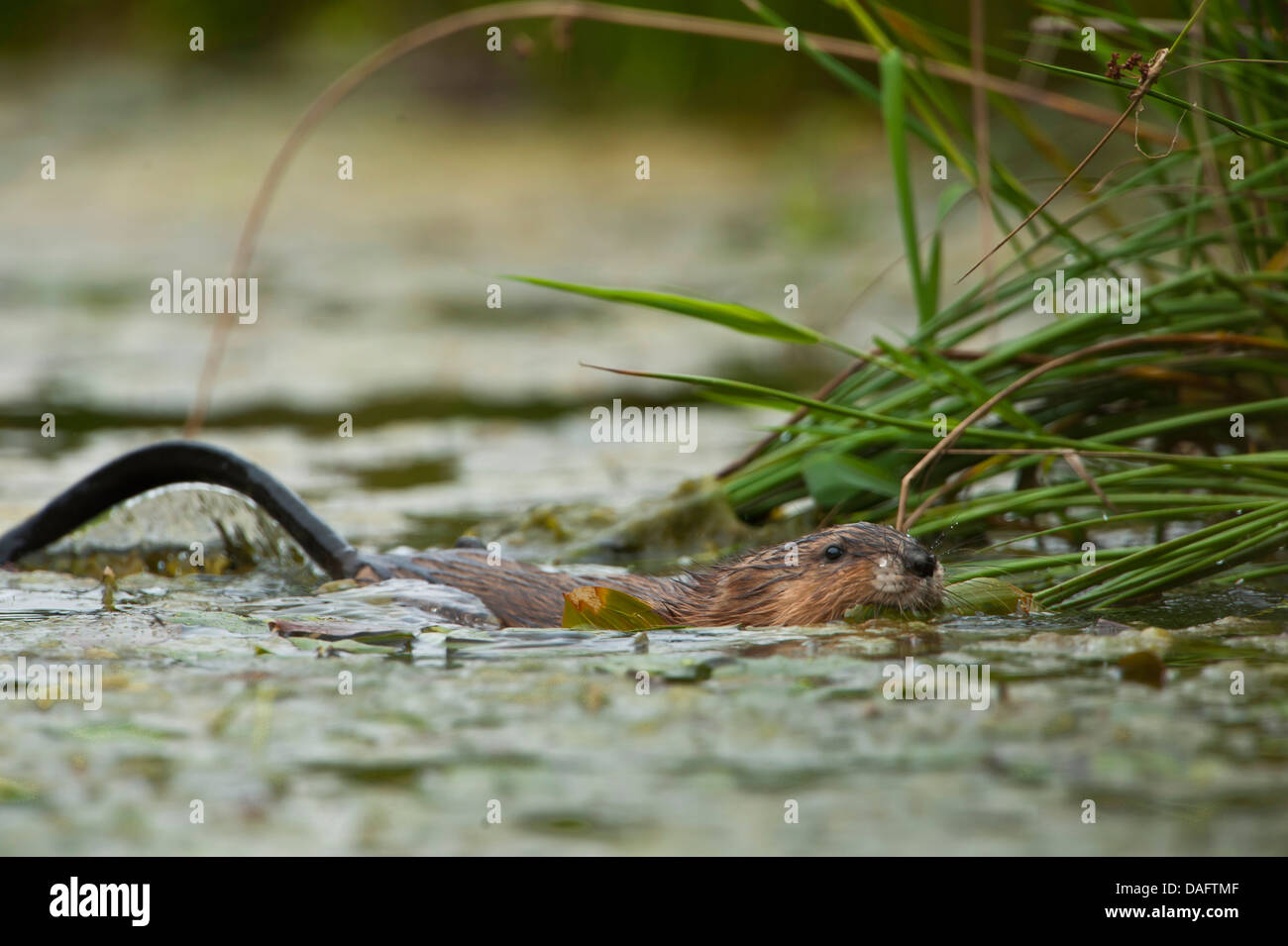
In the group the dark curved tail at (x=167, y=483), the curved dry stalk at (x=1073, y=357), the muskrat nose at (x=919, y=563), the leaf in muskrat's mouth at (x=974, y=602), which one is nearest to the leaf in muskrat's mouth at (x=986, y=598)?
the leaf in muskrat's mouth at (x=974, y=602)

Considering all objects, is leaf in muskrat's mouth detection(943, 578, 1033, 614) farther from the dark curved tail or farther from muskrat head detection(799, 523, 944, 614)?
the dark curved tail

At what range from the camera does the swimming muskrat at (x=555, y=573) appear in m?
3.83

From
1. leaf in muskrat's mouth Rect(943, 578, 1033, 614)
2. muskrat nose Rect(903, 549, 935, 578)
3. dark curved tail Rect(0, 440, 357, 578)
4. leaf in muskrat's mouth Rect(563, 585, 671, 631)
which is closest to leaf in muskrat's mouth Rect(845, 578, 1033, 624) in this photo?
leaf in muskrat's mouth Rect(943, 578, 1033, 614)

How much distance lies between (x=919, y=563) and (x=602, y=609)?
2.43 ft

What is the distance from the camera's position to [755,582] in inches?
162

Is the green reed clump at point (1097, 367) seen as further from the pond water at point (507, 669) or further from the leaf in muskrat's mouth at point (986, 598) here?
the pond water at point (507, 669)

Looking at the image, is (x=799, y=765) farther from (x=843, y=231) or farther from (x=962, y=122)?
(x=843, y=231)

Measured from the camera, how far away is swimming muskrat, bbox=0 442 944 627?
383cm

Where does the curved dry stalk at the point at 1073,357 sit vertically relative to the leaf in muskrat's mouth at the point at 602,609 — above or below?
above

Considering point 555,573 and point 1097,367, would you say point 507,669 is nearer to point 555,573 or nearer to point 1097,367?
point 555,573
